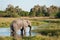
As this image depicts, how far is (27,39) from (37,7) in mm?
92189

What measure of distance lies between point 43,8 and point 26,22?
8173 centimetres

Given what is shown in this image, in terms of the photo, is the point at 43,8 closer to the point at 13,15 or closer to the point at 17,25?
the point at 13,15

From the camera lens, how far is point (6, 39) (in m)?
14.9

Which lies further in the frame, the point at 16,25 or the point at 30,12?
the point at 30,12

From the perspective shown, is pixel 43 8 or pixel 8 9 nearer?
pixel 8 9

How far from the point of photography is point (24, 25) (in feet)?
67.8

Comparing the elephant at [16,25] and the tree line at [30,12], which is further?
the tree line at [30,12]

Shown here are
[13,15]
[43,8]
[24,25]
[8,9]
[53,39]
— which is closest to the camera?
[53,39]

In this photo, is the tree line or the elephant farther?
the tree line

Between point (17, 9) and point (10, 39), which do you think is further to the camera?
point (17, 9)

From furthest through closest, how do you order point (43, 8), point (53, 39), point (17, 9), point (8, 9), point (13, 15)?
1. point (43, 8)
2. point (17, 9)
3. point (8, 9)
4. point (13, 15)
5. point (53, 39)

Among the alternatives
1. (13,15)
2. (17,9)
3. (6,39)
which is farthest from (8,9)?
(6,39)

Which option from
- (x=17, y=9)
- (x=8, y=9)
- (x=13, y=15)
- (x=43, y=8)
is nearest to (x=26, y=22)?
(x=13, y=15)

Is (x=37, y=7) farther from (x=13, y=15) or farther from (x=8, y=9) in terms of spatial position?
(x=13, y=15)
